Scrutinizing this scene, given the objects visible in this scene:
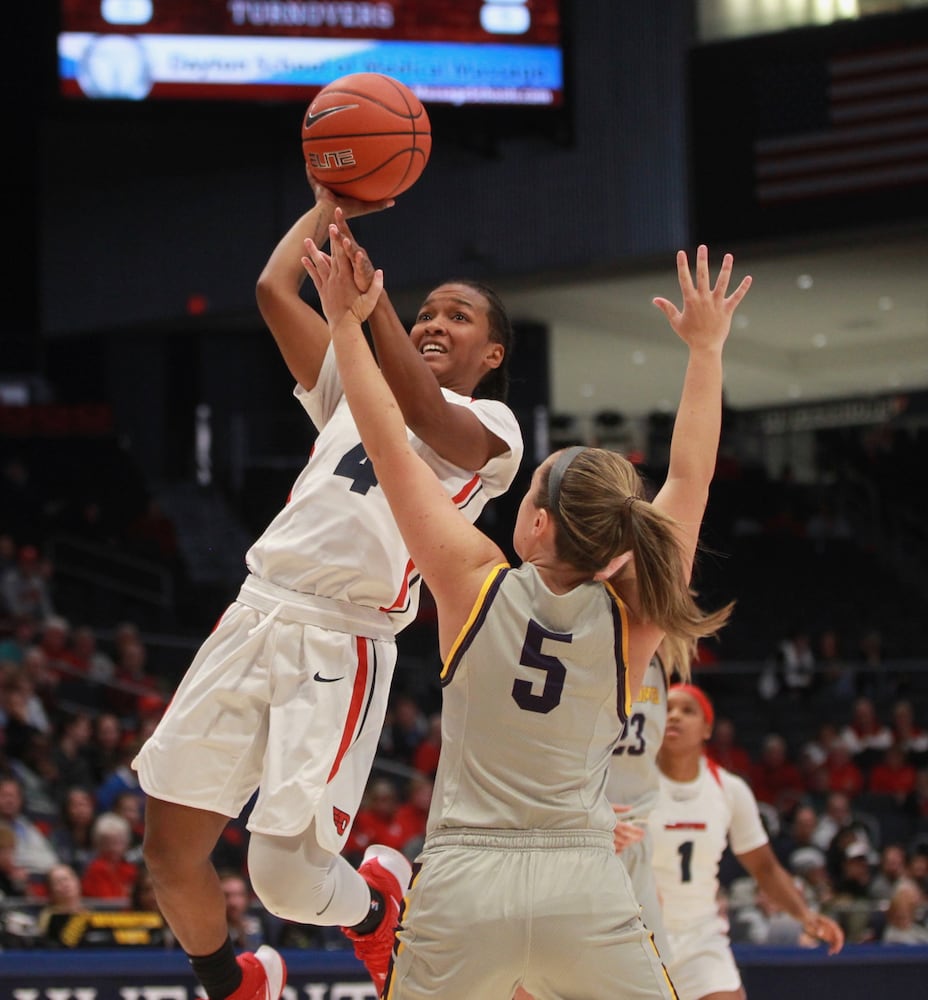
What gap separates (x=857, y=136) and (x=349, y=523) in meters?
11.8

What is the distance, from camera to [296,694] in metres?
3.85

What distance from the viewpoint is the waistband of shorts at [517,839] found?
2.82 m

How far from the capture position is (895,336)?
20141 millimetres

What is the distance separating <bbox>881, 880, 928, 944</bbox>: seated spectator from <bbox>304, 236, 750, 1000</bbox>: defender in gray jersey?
6.57 metres

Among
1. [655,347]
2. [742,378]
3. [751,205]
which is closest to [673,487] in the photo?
[751,205]

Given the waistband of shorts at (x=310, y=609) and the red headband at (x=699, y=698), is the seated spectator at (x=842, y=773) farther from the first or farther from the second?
the waistband of shorts at (x=310, y=609)

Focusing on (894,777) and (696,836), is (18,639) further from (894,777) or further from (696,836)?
(696,836)

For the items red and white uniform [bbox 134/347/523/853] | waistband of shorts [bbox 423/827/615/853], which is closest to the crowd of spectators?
red and white uniform [bbox 134/347/523/853]

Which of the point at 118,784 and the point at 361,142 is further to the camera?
the point at 118,784

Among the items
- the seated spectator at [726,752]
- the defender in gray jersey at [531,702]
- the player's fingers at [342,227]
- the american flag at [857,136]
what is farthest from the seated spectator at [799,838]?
the player's fingers at [342,227]

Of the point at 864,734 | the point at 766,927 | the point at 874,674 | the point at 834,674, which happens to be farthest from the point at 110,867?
the point at 874,674

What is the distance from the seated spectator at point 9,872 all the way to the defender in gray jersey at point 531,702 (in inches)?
246

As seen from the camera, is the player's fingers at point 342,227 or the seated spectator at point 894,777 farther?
the seated spectator at point 894,777

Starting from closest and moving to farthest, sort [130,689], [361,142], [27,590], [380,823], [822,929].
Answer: [361,142]
[822,929]
[380,823]
[130,689]
[27,590]
